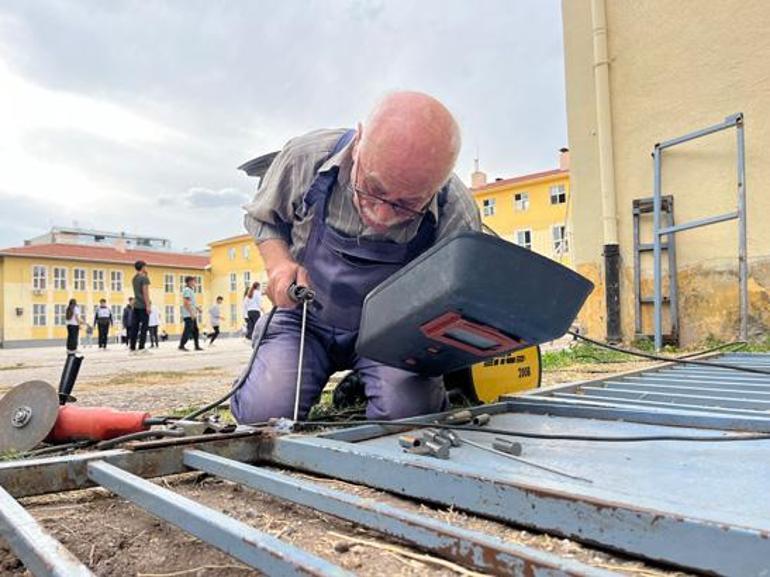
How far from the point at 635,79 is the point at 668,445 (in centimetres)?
536

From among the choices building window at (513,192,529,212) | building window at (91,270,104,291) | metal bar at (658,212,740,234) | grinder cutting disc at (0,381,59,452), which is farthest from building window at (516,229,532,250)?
grinder cutting disc at (0,381,59,452)

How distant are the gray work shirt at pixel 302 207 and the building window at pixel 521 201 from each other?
3267 cm

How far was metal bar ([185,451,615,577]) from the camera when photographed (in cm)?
72

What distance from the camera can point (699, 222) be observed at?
16.6 ft

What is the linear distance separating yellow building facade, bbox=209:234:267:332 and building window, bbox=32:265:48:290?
11.2m

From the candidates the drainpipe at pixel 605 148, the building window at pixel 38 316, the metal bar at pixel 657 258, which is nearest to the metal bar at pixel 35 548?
the metal bar at pixel 657 258

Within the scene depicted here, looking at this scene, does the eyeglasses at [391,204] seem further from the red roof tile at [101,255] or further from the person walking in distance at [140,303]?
the red roof tile at [101,255]

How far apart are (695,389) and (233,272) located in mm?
43387

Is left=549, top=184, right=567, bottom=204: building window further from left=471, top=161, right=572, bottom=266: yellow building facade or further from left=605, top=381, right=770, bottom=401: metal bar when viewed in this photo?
left=605, top=381, right=770, bottom=401: metal bar

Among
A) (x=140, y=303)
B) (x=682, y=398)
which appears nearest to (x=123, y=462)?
(x=682, y=398)

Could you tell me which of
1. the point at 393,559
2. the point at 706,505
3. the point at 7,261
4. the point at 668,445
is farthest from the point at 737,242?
the point at 7,261

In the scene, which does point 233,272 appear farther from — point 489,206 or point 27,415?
point 27,415

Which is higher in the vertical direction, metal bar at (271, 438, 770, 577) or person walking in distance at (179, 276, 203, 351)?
person walking in distance at (179, 276, 203, 351)

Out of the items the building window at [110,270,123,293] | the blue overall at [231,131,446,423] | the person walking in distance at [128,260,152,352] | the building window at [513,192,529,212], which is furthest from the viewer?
the building window at [110,270,123,293]
